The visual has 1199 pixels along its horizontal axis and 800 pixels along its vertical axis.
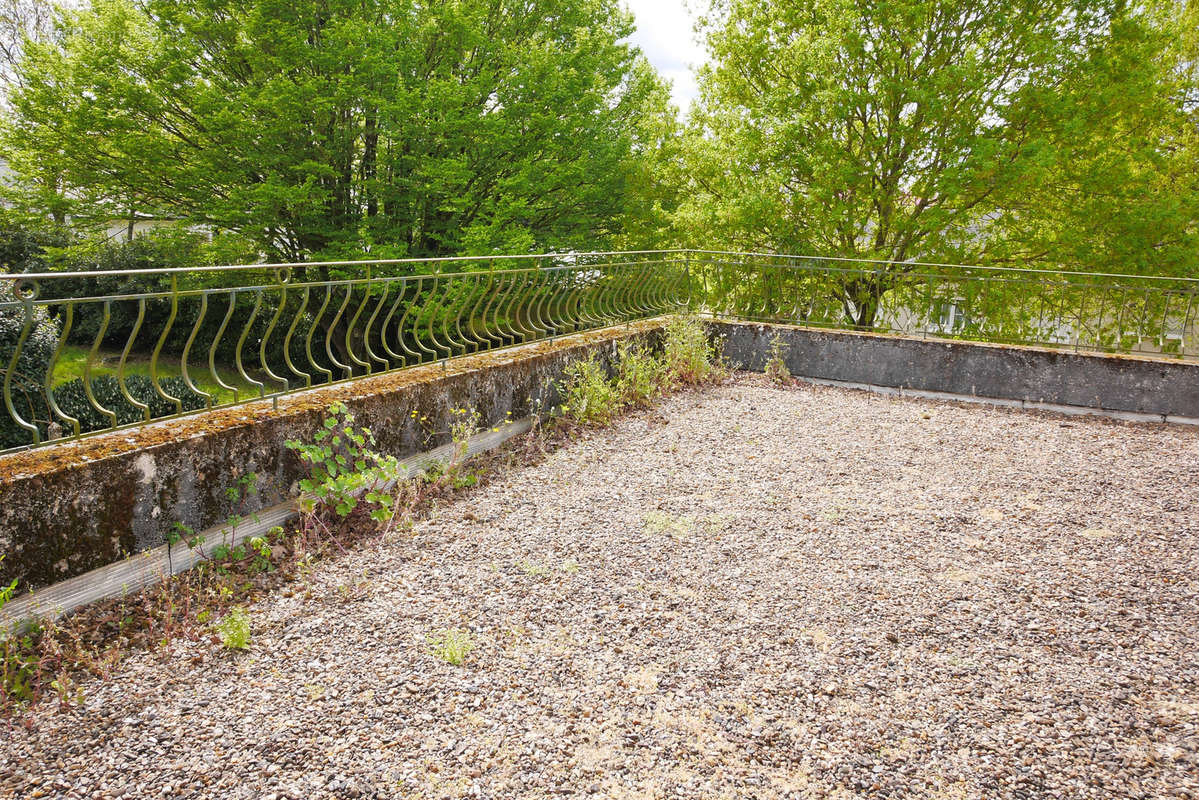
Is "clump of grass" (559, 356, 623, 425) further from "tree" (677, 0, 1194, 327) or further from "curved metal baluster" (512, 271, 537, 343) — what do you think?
"tree" (677, 0, 1194, 327)

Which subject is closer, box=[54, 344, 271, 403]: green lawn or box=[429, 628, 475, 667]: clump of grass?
box=[429, 628, 475, 667]: clump of grass

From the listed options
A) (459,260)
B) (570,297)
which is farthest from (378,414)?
(570,297)

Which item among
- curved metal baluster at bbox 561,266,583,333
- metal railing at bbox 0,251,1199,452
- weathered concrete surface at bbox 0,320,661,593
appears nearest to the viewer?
weathered concrete surface at bbox 0,320,661,593

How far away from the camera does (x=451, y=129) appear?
13648 millimetres

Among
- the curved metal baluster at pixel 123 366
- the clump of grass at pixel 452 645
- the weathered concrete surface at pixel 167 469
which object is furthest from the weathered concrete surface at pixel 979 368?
the curved metal baluster at pixel 123 366

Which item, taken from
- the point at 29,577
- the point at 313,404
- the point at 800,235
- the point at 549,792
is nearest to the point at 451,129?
the point at 800,235

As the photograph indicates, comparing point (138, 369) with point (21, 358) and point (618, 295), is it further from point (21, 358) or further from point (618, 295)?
point (618, 295)

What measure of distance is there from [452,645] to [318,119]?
13.7 m

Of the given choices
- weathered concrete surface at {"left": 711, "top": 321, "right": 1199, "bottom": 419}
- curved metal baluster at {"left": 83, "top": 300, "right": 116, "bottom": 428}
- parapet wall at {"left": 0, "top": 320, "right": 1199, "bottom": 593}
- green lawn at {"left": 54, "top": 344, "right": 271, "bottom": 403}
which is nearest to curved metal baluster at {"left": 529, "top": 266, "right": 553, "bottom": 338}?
parapet wall at {"left": 0, "top": 320, "right": 1199, "bottom": 593}

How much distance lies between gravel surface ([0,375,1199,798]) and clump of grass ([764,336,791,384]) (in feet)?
12.4

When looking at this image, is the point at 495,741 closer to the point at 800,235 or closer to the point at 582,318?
the point at 582,318

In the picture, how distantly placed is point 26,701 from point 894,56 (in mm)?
13071

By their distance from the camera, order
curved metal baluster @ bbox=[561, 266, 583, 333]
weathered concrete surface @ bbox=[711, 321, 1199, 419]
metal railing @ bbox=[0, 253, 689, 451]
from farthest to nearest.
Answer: curved metal baluster @ bbox=[561, 266, 583, 333] → weathered concrete surface @ bbox=[711, 321, 1199, 419] → metal railing @ bbox=[0, 253, 689, 451]

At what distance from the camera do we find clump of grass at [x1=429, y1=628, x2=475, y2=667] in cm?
278
